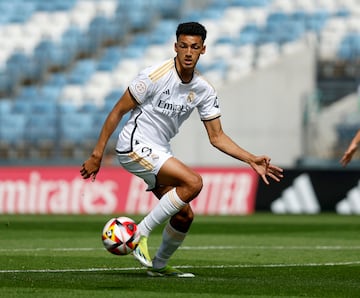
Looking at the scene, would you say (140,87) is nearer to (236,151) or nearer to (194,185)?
(194,185)

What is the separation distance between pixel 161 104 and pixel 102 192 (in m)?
14.2

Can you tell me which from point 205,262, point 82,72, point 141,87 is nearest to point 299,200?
point 82,72

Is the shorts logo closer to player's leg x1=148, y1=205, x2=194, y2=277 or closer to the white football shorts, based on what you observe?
the white football shorts

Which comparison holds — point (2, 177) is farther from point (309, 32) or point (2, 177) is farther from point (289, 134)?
point (309, 32)

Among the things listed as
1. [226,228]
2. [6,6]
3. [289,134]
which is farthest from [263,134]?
[6,6]

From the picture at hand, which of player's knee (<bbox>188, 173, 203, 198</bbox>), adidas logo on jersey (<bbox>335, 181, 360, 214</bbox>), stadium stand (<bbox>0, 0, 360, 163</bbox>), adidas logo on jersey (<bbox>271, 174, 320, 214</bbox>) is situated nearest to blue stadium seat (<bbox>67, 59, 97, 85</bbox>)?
stadium stand (<bbox>0, 0, 360, 163</bbox>)

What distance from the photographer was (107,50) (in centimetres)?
2991

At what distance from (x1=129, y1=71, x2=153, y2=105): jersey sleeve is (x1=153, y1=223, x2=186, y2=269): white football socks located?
3.76 ft

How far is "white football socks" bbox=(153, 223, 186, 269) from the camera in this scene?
30.3ft

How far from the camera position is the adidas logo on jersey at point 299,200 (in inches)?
883

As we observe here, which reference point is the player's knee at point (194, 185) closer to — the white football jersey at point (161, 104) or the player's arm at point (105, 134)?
the white football jersey at point (161, 104)

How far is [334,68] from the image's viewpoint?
25.2m

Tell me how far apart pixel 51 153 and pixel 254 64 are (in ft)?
18.0

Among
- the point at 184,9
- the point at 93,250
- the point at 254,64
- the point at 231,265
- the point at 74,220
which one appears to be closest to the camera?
the point at 231,265
